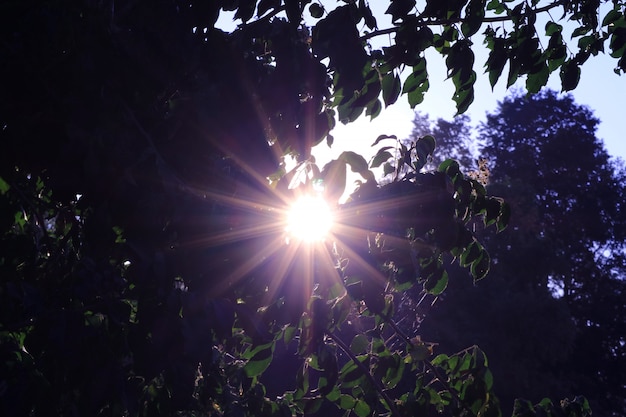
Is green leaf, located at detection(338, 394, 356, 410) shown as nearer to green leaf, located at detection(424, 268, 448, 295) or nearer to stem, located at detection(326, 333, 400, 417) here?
stem, located at detection(326, 333, 400, 417)

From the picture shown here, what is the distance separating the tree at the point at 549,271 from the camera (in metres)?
25.1

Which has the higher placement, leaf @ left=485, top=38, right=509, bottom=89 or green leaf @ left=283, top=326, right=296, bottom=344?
leaf @ left=485, top=38, right=509, bottom=89

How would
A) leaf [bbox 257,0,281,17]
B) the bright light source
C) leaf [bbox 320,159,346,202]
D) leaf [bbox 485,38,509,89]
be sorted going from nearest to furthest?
the bright light source
leaf [bbox 320,159,346,202]
leaf [bbox 257,0,281,17]
leaf [bbox 485,38,509,89]

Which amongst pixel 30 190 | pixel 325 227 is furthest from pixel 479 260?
pixel 30 190

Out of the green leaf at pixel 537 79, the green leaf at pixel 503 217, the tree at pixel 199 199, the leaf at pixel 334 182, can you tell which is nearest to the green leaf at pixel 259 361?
the tree at pixel 199 199

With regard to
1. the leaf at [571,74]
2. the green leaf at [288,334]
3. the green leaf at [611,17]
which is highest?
the green leaf at [611,17]

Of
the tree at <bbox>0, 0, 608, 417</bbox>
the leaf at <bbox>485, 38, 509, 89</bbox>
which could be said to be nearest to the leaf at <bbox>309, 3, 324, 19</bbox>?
the tree at <bbox>0, 0, 608, 417</bbox>

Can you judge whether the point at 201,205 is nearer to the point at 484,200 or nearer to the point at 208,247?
the point at 208,247

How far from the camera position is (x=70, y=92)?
238 cm

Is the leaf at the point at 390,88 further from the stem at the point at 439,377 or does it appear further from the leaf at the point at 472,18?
the stem at the point at 439,377

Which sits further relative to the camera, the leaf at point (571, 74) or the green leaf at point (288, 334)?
the leaf at point (571, 74)

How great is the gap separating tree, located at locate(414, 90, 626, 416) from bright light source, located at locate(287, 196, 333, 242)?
21.3m

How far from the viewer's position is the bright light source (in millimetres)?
2273

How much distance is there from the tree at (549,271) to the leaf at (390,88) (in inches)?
820
